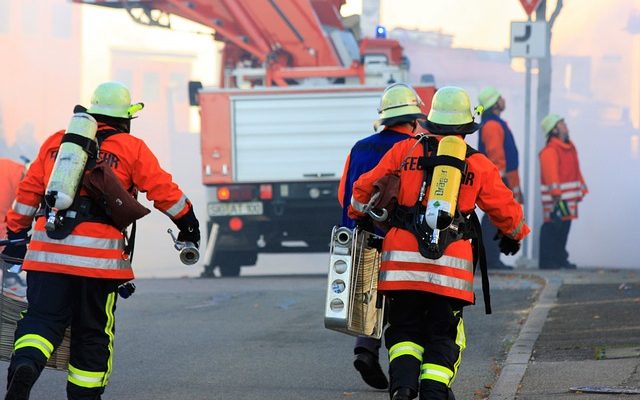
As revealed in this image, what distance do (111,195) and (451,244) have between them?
140 centimetres

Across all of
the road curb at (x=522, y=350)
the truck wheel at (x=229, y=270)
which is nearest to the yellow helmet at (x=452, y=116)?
the road curb at (x=522, y=350)

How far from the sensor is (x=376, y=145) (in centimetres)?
680

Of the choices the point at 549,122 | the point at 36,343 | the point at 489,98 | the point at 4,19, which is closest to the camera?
the point at 36,343

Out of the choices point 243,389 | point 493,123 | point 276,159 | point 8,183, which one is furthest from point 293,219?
point 243,389

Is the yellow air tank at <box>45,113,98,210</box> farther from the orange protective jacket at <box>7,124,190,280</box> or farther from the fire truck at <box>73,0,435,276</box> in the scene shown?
the fire truck at <box>73,0,435,276</box>

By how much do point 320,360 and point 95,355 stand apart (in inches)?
101

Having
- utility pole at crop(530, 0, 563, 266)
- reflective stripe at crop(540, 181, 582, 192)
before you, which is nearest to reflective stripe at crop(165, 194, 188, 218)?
reflective stripe at crop(540, 181, 582, 192)

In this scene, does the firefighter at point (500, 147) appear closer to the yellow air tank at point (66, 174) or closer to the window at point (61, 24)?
the yellow air tank at point (66, 174)

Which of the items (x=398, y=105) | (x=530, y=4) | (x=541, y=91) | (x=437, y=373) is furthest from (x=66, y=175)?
(x=541, y=91)

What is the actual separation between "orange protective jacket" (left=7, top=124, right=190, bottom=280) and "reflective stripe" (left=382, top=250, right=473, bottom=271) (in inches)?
37.5

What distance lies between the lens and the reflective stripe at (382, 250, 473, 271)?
562 cm

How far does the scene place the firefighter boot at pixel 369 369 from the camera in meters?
6.91

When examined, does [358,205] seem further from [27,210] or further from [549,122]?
[549,122]

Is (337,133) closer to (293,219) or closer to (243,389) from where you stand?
(293,219)
